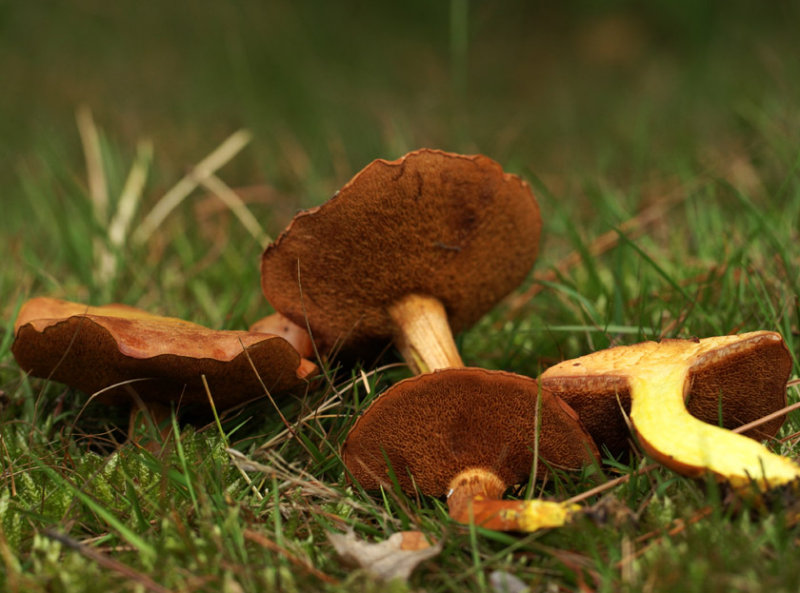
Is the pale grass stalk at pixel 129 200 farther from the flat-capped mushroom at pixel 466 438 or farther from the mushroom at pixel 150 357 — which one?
the flat-capped mushroom at pixel 466 438

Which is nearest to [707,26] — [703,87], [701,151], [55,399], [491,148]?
[703,87]

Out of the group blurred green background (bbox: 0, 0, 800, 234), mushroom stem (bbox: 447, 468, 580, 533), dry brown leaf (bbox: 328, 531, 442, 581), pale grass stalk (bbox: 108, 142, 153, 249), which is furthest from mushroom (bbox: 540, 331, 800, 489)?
pale grass stalk (bbox: 108, 142, 153, 249)

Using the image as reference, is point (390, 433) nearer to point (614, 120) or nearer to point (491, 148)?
point (491, 148)

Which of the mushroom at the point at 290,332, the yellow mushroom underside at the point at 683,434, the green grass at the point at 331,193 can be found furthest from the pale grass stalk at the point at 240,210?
the yellow mushroom underside at the point at 683,434

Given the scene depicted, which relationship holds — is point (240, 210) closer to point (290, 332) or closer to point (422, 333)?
point (290, 332)

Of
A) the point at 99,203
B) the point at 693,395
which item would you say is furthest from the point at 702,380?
the point at 99,203
